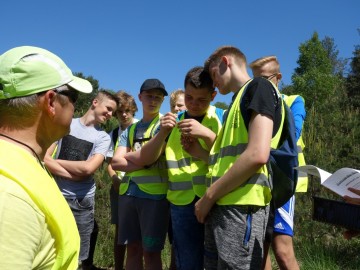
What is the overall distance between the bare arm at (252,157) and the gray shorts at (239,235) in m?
0.14

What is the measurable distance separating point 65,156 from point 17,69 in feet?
9.31

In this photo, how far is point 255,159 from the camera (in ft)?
7.30

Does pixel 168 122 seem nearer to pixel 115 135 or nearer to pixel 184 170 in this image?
pixel 184 170

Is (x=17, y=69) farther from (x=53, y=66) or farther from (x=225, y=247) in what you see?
(x=225, y=247)

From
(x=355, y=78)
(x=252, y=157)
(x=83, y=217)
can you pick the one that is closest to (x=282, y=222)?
(x=252, y=157)

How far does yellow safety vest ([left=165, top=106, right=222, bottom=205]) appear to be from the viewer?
3.00 m

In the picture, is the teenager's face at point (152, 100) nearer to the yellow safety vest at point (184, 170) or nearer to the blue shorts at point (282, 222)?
the yellow safety vest at point (184, 170)

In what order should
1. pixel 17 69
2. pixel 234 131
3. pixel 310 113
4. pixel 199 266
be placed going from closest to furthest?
pixel 17 69, pixel 234 131, pixel 199 266, pixel 310 113

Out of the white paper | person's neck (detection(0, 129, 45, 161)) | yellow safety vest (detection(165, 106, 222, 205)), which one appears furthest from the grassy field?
person's neck (detection(0, 129, 45, 161))

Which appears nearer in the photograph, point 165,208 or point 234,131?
point 234,131

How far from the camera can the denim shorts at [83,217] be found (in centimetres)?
417

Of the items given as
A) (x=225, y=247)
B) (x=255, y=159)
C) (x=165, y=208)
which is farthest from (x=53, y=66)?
(x=165, y=208)

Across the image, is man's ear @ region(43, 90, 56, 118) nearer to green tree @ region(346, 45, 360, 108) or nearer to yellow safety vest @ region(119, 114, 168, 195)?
yellow safety vest @ region(119, 114, 168, 195)

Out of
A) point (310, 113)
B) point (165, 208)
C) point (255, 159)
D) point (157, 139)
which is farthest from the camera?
point (310, 113)
